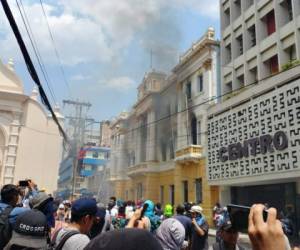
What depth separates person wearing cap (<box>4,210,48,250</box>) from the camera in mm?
2193

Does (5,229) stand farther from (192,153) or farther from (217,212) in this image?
(192,153)

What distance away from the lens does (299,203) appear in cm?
1402

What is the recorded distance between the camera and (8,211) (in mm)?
3361

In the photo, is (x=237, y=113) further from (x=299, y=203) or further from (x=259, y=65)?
(x=299, y=203)

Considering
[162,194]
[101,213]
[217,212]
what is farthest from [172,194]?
[101,213]

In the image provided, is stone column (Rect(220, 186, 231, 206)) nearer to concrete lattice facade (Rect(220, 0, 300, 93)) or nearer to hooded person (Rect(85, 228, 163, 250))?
concrete lattice facade (Rect(220, 0, 300, 93))

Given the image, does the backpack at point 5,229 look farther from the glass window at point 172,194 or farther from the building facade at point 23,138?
the glass window at point 172,194

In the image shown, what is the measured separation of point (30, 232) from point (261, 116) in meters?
14.2

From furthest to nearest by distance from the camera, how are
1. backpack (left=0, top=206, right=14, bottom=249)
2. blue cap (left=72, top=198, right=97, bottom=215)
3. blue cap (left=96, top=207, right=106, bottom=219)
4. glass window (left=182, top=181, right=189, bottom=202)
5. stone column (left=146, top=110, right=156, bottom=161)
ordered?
stone column (left=146, top=110, right=156, bottom=161), glass window (left=182, top=181, right=189, bottom=202), blue cap (left=96, top=207, right=106, bottom=219), backpack (left=0, top=206, right=14, bottom=249), blue cap (left=72, top=198, right=97, bottom=215)

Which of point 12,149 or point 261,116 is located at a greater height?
point 261,116

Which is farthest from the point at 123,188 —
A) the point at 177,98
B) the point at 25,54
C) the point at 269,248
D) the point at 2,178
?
the point at 269,248

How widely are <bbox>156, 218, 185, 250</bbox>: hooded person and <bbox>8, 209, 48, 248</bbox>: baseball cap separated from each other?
7.28 ft

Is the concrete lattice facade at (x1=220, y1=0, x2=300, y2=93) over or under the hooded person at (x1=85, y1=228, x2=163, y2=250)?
over

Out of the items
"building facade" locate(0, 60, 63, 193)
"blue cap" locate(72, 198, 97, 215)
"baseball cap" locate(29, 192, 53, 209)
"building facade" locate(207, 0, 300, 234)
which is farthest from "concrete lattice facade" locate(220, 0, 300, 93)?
"blue cap" locate(72, 198, 97, 215)
